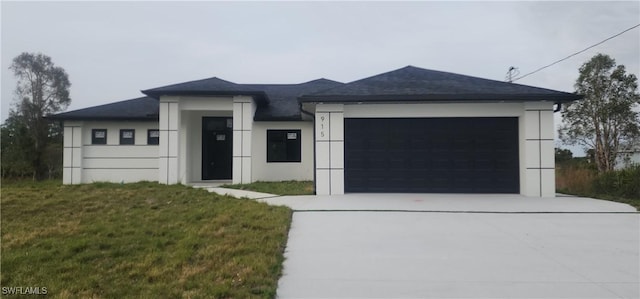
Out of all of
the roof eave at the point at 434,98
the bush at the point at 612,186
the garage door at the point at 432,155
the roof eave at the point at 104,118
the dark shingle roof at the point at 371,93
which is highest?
the dark shingle roof at the point at 371,93

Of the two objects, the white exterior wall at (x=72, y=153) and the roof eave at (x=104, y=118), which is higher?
the roof eave at (x=104, y=118)

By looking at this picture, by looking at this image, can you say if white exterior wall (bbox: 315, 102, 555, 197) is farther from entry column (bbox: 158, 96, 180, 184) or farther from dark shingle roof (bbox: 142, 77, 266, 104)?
entry column (bbox: 158, 96, 180, 184)

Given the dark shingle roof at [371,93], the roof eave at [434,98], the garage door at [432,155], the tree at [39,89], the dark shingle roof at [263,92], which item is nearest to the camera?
the roof eave at [434,98]

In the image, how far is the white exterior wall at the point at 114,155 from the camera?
49.0 feet

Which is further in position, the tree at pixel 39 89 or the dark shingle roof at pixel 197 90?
the tree at pixel 39 89

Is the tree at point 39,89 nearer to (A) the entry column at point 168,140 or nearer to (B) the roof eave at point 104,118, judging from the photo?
(B) the roof eave at point 104,118

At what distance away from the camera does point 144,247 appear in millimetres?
5031

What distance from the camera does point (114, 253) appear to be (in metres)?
4.78

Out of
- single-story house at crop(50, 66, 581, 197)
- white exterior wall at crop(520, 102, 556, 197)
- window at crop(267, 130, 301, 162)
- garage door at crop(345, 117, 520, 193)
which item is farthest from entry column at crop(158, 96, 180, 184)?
white exterior wall at crop(520, 102, 556, 197)

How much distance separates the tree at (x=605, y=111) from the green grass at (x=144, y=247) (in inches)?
701

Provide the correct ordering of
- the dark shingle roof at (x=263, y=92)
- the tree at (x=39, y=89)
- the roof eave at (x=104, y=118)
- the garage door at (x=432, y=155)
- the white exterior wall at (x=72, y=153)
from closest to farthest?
the garage door at (x=432, y=155) < the dark shingle roof at (x=263, y=92) < the roof eave at (x=104, y=118) < the white exterior wall at (x=72, y=153) < the tree at (x=39, y=89)

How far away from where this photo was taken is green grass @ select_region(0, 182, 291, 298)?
363 centimetres

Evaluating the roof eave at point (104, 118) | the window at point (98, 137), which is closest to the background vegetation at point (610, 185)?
the roof eave at point (104, 118)

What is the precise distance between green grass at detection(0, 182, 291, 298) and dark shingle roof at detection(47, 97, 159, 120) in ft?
21.0
